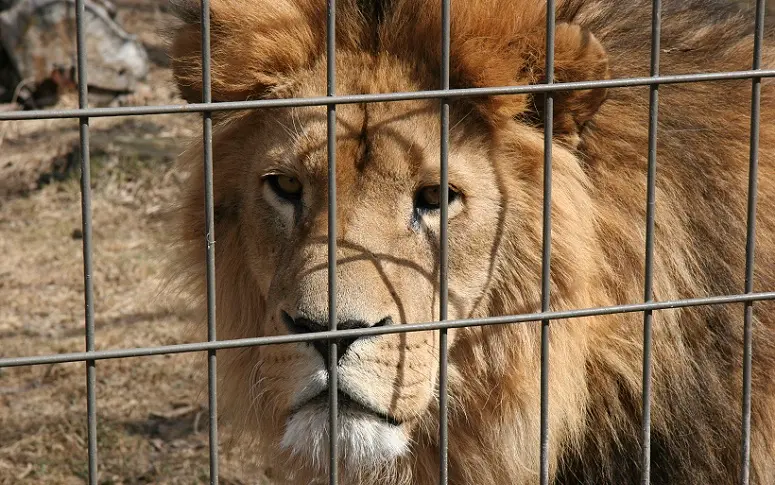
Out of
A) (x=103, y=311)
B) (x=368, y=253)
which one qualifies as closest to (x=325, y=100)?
(x=368, y=253)

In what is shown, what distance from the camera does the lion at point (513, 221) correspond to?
2559 millimetres

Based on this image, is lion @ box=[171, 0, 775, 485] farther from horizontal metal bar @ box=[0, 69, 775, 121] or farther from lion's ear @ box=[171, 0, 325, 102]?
horizontal metal bar @ box=[0, 69, 775, 121]

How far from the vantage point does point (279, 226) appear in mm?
2719

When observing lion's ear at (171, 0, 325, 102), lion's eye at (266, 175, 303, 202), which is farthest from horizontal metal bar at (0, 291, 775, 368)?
lion's ear at (171, 0, 325, 102)

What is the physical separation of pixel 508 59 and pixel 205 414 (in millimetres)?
2536

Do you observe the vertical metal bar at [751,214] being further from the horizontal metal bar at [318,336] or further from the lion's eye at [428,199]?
the lion's eye at [428,199]

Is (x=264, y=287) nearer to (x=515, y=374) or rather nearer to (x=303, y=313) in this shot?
(x=303, y=313)

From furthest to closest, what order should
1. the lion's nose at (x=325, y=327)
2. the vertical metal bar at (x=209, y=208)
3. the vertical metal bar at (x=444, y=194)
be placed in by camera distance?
the lion's nose at (x=325, y=327) < the vertical metal bar at (x=444, y=194) < the vertical metal bar at (x=209, y=208)

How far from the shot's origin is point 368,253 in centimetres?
249

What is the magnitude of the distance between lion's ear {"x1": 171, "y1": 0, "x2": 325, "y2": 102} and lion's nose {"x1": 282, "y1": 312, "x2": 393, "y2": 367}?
620 mm

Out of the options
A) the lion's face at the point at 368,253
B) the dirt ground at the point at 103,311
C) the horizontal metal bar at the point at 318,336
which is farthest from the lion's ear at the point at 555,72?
the dirt ground at the point at 103,311

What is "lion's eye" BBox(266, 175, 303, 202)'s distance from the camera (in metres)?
2.67

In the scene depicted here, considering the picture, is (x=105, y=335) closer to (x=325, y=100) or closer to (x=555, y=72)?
(x=555, y=72)

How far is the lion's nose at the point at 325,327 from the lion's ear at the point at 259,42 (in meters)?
0.62
